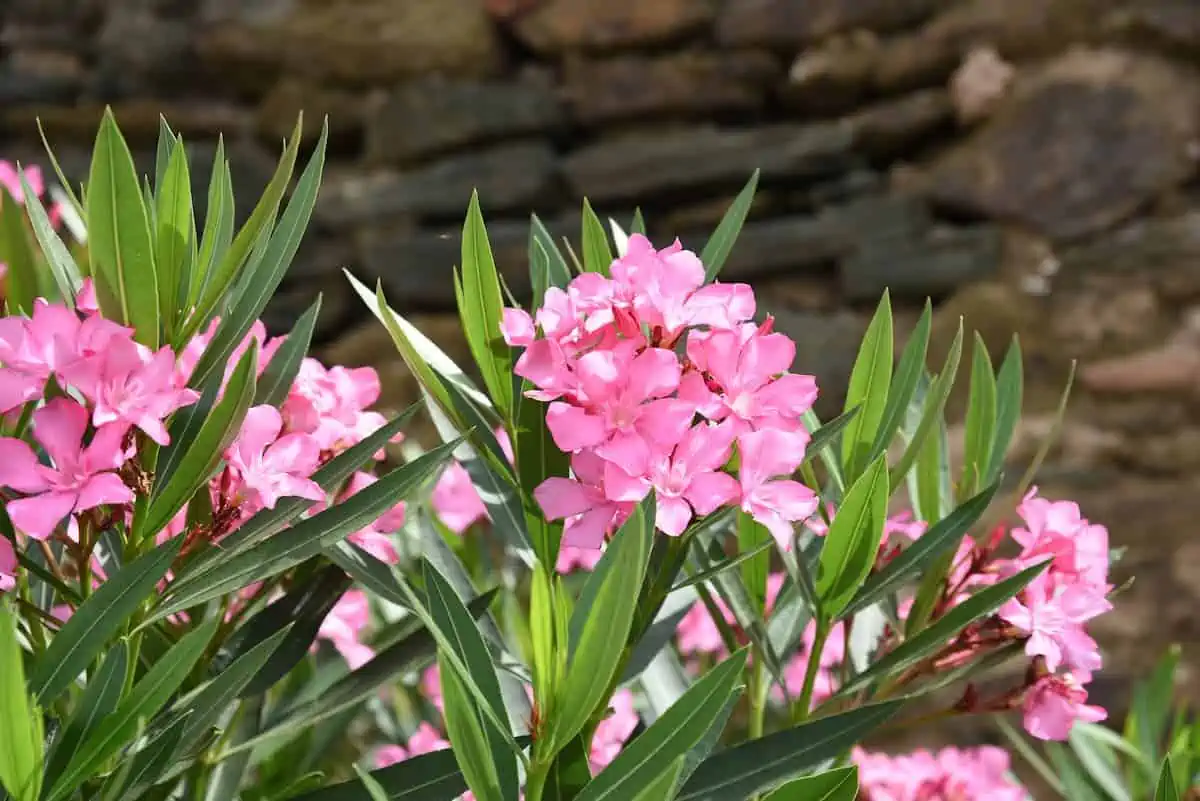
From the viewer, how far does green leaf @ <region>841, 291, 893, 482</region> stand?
70 centimetres

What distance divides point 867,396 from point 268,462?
36 cm

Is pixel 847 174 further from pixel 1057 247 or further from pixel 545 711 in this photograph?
pixel 545 711

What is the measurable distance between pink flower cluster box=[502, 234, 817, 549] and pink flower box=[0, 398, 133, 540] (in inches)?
7.6

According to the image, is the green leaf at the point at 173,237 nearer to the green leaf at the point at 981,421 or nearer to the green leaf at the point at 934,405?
the green leaf at the point at 934,405

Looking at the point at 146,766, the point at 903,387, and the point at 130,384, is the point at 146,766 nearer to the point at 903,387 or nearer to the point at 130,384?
the point at 130,384

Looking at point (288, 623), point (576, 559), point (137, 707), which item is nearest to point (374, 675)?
point (288, 623)

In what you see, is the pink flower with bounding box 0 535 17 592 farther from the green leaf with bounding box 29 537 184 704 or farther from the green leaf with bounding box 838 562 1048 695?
the green leaf with bounding box 838 562 1048 695

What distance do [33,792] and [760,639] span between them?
1.28 ft

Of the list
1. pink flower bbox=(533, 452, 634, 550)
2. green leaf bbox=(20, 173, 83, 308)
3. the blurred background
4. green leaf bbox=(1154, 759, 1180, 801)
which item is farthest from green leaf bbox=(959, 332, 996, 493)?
the blurred background

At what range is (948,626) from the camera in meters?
0.63

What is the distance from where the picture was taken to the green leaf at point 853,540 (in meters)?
0.59

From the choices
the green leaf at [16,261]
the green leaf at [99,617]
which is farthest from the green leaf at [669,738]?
the green leaf at [16,261]

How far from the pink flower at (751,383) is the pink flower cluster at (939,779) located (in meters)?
0.47

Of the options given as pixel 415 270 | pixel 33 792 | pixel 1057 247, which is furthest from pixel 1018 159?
pixel 33 792
